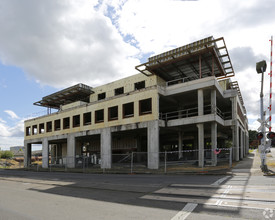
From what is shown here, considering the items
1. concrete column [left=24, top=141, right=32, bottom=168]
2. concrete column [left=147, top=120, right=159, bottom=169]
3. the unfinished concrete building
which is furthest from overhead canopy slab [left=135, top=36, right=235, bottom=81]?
concrete column [left=24, top=141, right=32, bottom=168]

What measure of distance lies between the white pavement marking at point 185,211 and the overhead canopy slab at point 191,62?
18196 millimetres

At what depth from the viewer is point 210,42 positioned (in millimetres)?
22281

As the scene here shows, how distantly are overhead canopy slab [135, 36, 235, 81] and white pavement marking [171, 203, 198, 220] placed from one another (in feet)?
59.7

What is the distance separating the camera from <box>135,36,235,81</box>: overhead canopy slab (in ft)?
77.0

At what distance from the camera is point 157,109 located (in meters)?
24.0

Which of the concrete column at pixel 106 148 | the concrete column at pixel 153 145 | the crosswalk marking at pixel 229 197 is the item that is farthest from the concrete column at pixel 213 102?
the crosswalk marking at pixel 229 197

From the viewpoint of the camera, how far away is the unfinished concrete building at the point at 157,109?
23.4m

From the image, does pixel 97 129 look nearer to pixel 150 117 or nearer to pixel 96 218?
pixel 150 117

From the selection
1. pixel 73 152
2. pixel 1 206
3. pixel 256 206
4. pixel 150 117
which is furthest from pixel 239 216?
pixel 73 152

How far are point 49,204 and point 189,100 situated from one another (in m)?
23.2

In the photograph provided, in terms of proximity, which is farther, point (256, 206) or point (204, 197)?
point (204, 197)

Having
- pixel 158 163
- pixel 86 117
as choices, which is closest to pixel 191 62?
pixel 158 163

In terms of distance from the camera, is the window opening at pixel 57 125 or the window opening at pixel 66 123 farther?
the window opening at pixel 57 125

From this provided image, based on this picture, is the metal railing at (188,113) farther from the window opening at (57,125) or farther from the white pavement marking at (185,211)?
the window opening at (57,125)
